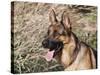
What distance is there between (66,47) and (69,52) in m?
0.07

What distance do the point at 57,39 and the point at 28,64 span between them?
414 mm

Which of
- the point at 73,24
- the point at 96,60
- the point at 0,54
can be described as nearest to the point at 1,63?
the point at 0,54

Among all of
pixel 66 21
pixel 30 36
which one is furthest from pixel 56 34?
pixel 30 36

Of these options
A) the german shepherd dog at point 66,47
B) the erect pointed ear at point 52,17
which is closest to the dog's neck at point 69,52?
the german shepherd dog at point 66,47

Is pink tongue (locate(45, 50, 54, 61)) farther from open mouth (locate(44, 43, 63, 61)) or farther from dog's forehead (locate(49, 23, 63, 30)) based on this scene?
dog's forehead (locate(49, 23, 63, 30))

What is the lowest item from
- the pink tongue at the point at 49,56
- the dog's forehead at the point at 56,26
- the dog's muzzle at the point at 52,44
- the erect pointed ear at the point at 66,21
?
the pink tongue at the point at 49,56

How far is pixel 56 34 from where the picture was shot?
7.27ft

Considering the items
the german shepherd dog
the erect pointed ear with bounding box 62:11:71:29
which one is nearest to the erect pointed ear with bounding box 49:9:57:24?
the german shepherd dog

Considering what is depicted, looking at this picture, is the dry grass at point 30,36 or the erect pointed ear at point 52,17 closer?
the dry grass at point 30,36

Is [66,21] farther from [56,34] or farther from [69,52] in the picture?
[69,52]

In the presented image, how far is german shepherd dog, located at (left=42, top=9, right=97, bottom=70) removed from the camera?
2.19 metres

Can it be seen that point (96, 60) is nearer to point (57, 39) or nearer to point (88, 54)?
point (88, 54)

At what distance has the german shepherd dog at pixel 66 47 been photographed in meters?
2.19

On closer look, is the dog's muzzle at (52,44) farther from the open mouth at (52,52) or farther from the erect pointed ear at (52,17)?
the erect pointed ear at (52,17)
